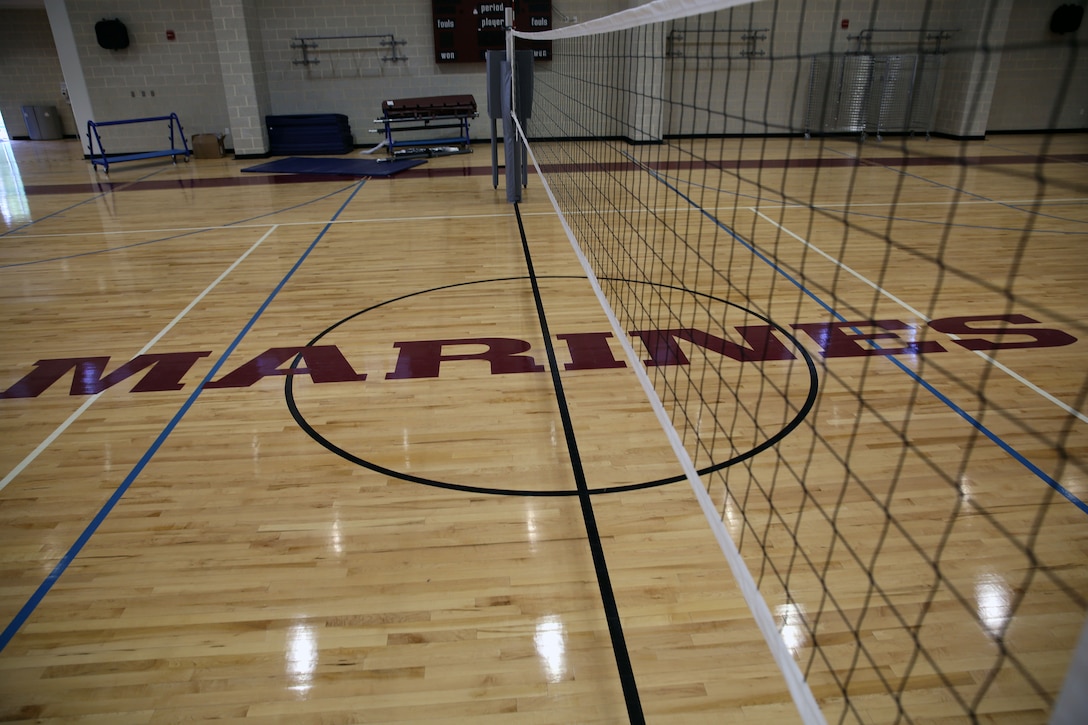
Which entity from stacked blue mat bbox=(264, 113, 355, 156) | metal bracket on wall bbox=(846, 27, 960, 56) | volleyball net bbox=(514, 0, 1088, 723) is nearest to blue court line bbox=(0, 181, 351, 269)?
volleyball net bbox=(514, 0, 1088, 723)

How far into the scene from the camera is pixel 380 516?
2719mm

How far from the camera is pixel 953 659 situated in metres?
2.03

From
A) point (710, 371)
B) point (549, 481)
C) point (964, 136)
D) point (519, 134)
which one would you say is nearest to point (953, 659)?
point (549, 481)

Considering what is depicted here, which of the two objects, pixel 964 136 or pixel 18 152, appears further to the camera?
pixel 18 152

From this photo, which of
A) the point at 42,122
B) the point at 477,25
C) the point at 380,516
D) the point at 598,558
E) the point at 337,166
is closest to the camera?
the point at 598,558

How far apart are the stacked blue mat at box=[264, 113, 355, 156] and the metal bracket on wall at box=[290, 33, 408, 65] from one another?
41.2 inches

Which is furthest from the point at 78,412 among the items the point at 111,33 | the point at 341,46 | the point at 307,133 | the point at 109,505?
the point at 111,33

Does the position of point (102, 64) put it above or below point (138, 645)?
above

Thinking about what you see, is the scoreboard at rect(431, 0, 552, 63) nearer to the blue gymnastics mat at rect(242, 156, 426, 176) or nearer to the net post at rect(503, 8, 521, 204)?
the blue gymnastics mat at rect(242, 156, 426, 176)

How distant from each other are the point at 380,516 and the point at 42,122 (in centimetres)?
1857

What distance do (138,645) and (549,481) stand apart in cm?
154

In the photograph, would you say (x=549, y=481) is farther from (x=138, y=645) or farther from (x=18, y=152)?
(x=18, y=152)

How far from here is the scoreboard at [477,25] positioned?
11.9 m

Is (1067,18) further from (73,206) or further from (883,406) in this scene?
(73,206)
